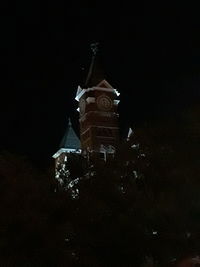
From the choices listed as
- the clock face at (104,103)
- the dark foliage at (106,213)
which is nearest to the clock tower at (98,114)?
the clock face at (104,103)

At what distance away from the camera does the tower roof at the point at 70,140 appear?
6053 cm

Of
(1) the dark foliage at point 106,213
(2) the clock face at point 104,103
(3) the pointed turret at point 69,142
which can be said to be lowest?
(1) the dark foliage at point 106,213

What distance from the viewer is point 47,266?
22234mm

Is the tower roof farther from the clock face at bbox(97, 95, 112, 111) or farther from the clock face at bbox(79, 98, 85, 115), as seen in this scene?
the clock face at bbox(97, 95, 112, 111)

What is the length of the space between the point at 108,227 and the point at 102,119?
33.2m

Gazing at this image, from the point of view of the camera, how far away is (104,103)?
188 feet

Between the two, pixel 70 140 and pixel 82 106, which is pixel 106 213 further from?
pixel 70 140

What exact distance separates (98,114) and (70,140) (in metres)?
6.26

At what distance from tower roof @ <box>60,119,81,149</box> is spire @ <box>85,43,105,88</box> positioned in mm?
6778

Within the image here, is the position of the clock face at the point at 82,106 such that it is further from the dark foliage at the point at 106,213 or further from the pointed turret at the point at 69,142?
the dark foliage at the point at 106,213

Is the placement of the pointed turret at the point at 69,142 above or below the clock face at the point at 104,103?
below

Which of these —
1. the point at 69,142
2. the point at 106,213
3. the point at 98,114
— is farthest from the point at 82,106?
the point at 106,213

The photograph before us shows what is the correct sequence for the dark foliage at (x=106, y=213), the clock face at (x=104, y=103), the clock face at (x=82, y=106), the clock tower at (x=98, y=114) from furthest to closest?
the clock face at (x=82, y=106) → the clock face at (x=104, y=103) → the clock tower at (x=98, y=114) → the dark foliage at (x=106, y=213)

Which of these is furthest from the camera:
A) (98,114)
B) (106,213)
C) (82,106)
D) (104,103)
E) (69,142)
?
(69,142)
